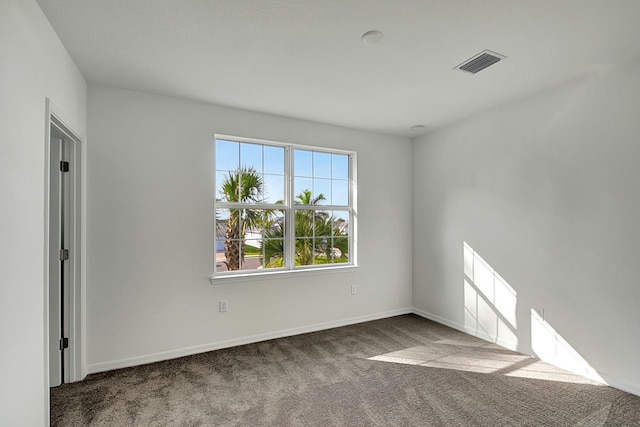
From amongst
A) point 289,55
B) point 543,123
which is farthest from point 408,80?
point 543,123

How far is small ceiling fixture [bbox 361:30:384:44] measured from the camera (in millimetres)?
2105

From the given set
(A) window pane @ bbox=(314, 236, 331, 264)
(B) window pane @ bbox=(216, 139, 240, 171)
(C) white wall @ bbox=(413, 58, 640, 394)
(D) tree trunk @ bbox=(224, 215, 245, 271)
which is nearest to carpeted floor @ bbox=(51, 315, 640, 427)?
(C) white wall @ bbox=(413, 58, 640, 394)

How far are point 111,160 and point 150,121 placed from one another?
1.68ft

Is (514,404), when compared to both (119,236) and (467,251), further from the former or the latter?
(119,236)

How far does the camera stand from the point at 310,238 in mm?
4031

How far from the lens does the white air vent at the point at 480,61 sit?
2.38m

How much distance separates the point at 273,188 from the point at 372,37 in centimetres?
207

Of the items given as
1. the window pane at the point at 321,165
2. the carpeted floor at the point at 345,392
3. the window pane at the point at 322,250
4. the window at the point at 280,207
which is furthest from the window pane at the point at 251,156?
the carpeted floor at the point at 345,392

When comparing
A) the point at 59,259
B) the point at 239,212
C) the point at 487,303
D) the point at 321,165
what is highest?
the point at 321,165

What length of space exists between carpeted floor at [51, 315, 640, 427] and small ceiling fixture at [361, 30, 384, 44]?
256 cm

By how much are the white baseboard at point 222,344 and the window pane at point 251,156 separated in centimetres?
189

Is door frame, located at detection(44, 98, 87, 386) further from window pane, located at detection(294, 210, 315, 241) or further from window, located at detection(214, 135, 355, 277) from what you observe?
window pane, located at detection(294, 210, 315, 241)

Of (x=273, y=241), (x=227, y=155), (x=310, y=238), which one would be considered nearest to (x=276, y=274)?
(x=273, y=241)

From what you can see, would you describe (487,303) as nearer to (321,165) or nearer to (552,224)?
(552,224)
